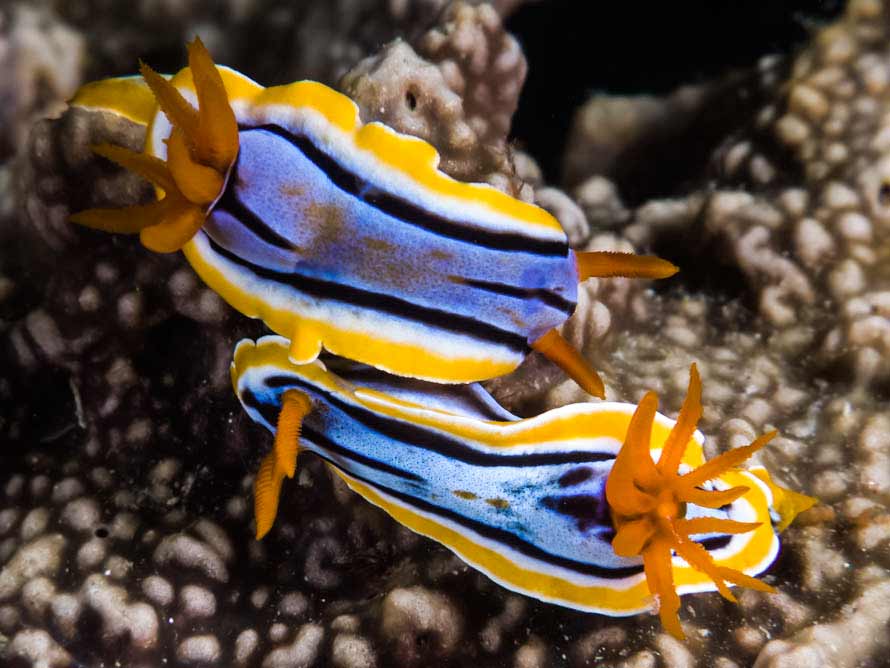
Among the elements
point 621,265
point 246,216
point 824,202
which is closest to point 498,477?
point 621,265

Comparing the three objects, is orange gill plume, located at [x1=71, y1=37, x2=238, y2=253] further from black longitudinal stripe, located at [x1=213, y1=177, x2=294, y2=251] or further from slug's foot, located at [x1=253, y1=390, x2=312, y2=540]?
slug's foot, located at [x1=253, y1=390, x2=312, y2=540]

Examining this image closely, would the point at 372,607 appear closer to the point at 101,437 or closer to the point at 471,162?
the point at 101,437

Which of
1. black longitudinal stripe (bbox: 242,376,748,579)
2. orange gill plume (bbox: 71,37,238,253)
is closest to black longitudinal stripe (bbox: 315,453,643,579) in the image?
black longitudinal stripe (bbox: 242,376,748,579)

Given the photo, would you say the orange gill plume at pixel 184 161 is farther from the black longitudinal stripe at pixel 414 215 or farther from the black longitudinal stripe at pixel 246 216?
the black longitudinal stripe at pixel 414 215

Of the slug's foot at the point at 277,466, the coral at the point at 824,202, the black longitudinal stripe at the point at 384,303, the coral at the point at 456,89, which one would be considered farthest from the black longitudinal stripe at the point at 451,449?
the coral at the point at 824,202

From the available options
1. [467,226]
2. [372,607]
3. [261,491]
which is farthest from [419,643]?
[467,226]
